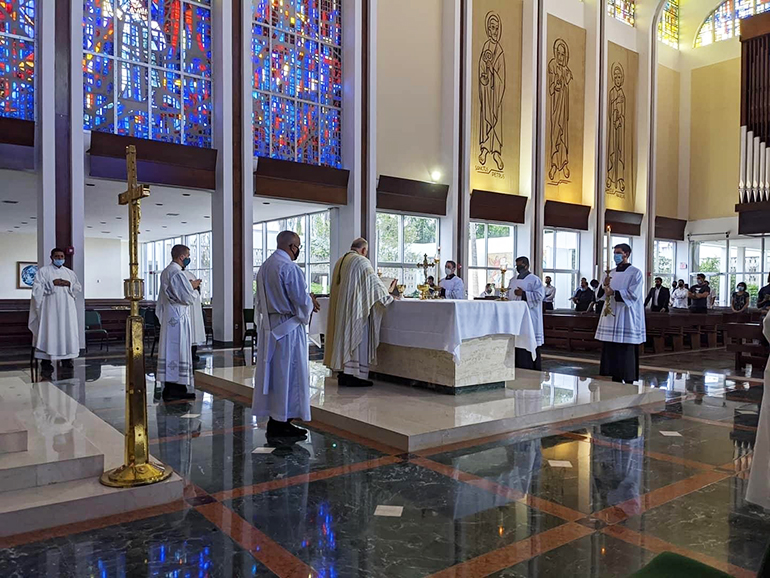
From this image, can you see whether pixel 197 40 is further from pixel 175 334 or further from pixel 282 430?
pixel 282 430

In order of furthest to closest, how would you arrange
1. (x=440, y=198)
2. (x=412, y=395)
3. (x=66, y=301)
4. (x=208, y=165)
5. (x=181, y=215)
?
(x=181, y=215) → (x=440, y=198) → (x=208, y=165) → (x=66, y=301) → (x=412, y=395)

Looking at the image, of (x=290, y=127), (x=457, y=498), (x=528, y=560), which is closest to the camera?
(x=528, y=560)

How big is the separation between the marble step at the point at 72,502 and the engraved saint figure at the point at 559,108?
1603cm

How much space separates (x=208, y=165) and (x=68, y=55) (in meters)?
2.85

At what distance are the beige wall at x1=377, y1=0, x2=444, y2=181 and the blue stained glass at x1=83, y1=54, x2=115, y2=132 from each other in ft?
18.8

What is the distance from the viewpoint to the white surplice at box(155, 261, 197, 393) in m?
6.27

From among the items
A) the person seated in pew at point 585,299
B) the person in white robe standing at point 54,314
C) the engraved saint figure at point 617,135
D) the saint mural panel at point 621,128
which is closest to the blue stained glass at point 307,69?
the person in white robe standing at point 54,314

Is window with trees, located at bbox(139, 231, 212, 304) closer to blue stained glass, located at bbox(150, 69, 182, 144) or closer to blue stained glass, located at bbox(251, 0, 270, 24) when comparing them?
blue stained glass, located at bbox(150, 69, 182, 144)

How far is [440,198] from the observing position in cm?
1502

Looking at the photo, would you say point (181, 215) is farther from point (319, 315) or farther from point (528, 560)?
point (528, 560)

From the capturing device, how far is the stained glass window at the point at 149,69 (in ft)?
35.3

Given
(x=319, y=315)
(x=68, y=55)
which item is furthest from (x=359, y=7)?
(x=319, y=315)

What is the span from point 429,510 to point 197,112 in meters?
10.5

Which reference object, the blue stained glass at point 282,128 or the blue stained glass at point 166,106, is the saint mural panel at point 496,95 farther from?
the blue stained glass at point 166,106
